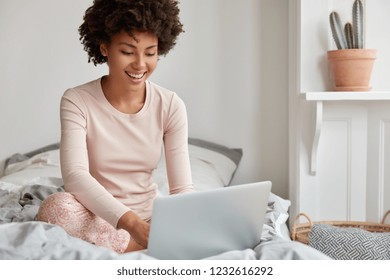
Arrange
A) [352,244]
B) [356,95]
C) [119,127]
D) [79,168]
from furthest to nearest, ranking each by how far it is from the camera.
Answer: [356,95]
[352,244]
[119,127]
[79,168]

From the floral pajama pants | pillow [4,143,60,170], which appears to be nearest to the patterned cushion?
the floral pajama pants

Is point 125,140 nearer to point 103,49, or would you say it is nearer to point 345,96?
point 103,49

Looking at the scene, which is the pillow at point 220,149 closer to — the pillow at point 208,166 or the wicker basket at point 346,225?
the pillow at point 208,166

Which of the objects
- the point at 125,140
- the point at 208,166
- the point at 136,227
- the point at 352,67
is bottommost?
the point at 208,166

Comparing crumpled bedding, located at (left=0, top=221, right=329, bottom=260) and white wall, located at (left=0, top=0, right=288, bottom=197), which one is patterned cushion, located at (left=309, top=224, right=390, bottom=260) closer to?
crumpled bedding, located at (left=0, top=221, right=329, bottom=260)

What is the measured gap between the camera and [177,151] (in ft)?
4.79

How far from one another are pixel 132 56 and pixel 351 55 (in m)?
0.88

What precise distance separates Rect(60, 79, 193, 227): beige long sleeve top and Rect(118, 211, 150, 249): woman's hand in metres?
0.15

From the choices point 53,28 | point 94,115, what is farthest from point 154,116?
point 53,28

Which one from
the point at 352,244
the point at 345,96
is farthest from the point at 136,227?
the point at 345,96

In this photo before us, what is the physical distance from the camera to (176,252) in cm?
105

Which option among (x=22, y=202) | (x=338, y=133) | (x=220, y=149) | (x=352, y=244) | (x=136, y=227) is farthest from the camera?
(x=220, y=149)

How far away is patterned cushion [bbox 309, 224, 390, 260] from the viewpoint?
5.33 feet
